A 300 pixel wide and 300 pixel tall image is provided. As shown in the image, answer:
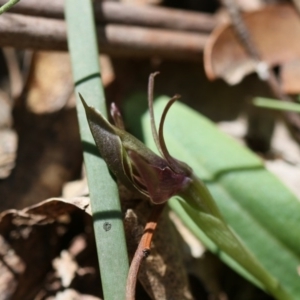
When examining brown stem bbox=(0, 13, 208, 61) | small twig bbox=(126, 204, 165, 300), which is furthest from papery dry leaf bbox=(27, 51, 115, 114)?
small twig bbox=(126, 204, 165, 300)

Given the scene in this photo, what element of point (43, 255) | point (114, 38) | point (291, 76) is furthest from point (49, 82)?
point (291, 76)

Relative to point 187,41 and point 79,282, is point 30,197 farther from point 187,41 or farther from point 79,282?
point 187,41

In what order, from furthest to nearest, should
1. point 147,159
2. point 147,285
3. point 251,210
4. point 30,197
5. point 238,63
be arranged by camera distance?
1. point 238,63
2. point 30,197
3. point 251,210
4. point 147,285
5. point 147,159

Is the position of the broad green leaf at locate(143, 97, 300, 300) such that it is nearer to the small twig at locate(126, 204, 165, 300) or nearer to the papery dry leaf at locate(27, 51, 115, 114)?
the small twig at locate(126, 204, 165, 300)

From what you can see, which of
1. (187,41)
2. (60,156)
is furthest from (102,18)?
(60,156)

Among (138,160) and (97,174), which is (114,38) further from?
(138,160)

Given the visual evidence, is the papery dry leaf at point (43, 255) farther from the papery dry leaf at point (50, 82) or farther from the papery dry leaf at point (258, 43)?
the papery dry leaf at point (258, 43)
